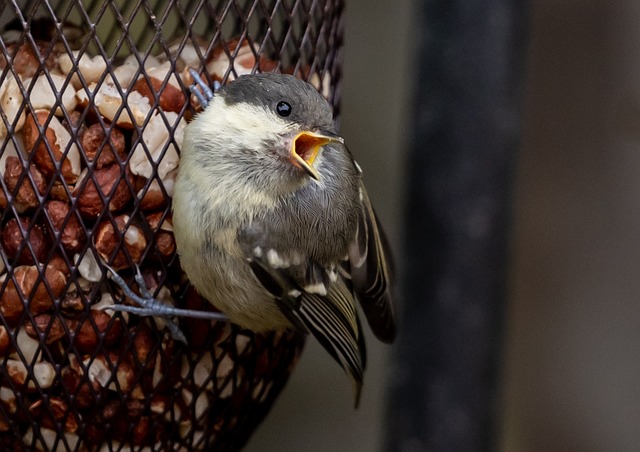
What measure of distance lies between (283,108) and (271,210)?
13 cm

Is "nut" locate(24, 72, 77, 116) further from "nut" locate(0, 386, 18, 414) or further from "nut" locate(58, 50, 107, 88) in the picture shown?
"nut" locate(0, 386, 18, 414)

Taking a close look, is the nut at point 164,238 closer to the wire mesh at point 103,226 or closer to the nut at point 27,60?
the wire mesh at point 103,226

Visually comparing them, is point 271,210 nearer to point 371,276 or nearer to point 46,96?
point 371,276

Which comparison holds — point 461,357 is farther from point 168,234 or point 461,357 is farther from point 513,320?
point 513,320

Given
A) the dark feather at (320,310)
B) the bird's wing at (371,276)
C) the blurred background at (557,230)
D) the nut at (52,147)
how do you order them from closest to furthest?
the nut at (52,147) → the dark feather at (320,310) → the bird's wing at (371,276) → the blurred background at (557,230)

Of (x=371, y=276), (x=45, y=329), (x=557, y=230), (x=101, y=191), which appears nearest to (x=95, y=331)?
(x=45, y=329)

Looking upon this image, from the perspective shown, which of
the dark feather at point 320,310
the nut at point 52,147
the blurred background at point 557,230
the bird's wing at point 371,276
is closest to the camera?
the nut at point 52,147

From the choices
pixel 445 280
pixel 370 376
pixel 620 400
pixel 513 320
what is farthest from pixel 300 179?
pixel 620 400

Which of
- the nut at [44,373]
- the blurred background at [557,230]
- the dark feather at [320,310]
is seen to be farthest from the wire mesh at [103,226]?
the blurred background at [557,230]

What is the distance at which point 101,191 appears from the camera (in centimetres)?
114

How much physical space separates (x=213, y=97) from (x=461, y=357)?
0.50 m

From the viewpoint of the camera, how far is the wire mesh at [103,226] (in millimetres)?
1134

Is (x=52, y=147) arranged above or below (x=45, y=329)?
above

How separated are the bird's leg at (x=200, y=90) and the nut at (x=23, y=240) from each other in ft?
0.81
